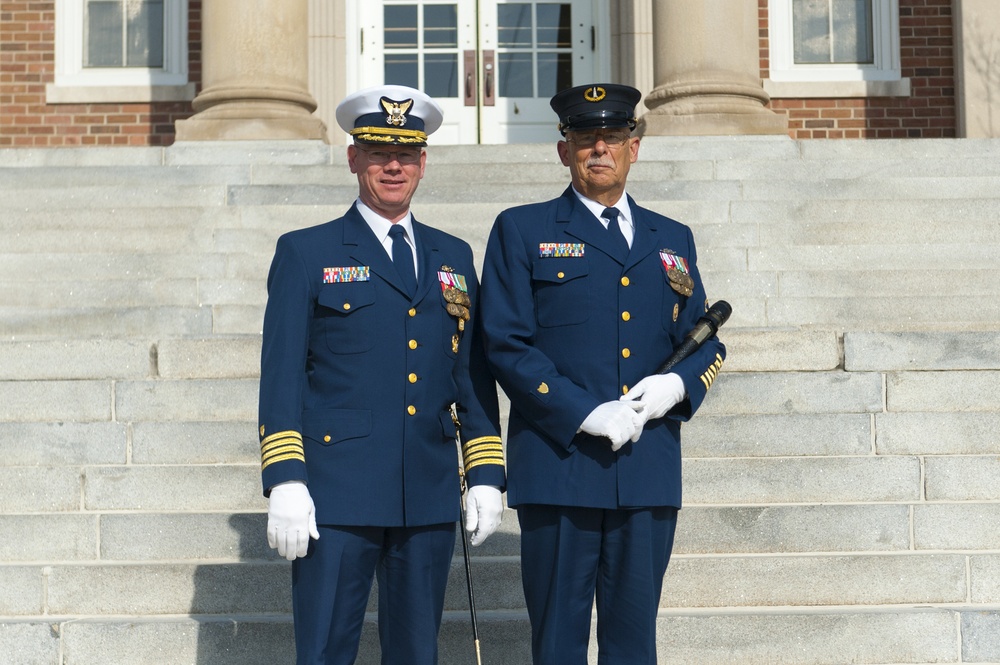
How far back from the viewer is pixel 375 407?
347cm

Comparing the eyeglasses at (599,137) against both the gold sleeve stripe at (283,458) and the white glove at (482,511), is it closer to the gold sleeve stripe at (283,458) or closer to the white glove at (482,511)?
the white glove at (482,511)

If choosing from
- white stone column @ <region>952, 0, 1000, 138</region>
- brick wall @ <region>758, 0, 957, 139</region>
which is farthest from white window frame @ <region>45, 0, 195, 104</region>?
white stone column @ <region>952, 0, 1000, 138</region>

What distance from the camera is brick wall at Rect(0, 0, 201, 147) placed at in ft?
36.8

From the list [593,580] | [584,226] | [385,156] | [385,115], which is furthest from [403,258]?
[593,580]

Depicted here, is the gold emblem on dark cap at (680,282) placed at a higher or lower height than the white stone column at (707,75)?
lower

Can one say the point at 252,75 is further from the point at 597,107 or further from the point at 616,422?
the point at 616,422

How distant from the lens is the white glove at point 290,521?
3.21m

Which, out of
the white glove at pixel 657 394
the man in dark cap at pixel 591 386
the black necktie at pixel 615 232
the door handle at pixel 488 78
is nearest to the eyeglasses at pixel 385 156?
the man in dark cap at pixel 591 386

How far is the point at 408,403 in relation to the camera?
3502 mm

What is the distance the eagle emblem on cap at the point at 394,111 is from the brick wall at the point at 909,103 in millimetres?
8133

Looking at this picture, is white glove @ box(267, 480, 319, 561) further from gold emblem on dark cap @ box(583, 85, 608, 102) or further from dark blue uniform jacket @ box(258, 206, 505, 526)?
gold emblem on dark cap @ box(583, 85, 608, 102)

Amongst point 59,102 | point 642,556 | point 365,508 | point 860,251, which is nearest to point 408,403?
point 365,508

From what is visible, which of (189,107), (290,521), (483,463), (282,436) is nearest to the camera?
(290,521)

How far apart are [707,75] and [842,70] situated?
2.76 m
